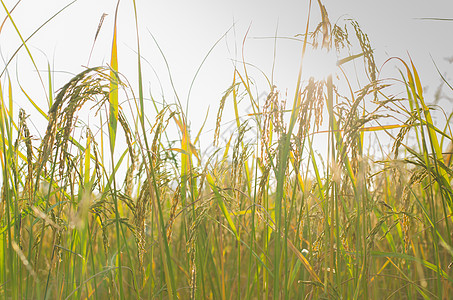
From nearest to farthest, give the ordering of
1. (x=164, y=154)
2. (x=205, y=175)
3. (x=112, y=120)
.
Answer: (x=112, y=120)
(x=205, y=175)
(x=164, y=154)

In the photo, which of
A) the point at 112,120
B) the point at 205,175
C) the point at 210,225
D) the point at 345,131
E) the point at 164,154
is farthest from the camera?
the point at 164,154

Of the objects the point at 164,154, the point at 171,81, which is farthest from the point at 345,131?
the point at 164,154

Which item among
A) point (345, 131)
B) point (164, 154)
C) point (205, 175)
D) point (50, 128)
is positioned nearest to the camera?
point (50, 128)

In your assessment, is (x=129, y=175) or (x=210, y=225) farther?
(x=210, y=225)

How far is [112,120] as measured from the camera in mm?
1211

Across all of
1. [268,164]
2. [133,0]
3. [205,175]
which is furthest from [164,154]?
[133,0]

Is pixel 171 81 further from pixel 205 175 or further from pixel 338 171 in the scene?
pixel 338 171

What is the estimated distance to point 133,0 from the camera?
109cm

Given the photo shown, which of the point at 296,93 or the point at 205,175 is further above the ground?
the point at 296,93

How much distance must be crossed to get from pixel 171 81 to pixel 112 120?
0.30 metres

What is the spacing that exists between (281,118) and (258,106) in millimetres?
312

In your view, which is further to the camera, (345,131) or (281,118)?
(281,118)

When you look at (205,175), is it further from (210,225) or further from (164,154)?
(164,154)

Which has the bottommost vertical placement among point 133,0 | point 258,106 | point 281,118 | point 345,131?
point 345,131
